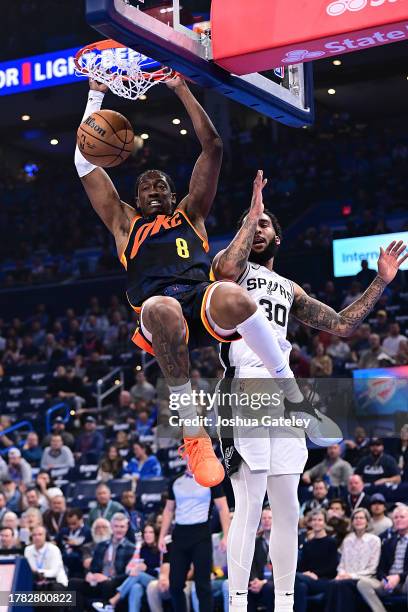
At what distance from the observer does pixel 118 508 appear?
13.9 meters

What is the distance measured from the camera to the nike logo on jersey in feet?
22.9

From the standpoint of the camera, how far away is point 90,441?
1788cm

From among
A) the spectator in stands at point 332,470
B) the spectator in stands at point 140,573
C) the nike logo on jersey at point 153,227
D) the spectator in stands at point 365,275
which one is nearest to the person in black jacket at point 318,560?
the spectator in stands at point 332,470

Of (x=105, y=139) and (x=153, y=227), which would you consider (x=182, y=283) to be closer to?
(x=153, y=227)

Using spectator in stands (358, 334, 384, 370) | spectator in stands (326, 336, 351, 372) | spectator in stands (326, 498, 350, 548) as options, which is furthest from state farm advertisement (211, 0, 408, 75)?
spectator in stands (326, 336, 351, 372)

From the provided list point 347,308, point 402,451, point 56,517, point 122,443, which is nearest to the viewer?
point 347,308

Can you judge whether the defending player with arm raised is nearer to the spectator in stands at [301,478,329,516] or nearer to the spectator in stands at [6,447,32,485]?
the spectator in stands at [301,478,329,516]

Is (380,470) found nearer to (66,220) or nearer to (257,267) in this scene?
(257,267)

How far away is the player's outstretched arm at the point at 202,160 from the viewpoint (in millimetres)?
7023

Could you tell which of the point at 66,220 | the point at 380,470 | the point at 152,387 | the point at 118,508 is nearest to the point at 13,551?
the point at 118,508

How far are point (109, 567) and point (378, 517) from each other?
362 cm

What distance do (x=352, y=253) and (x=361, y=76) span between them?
25.5ft

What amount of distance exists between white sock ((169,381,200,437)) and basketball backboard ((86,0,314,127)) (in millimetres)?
2105

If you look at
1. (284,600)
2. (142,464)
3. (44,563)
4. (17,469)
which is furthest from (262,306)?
(17,469)
